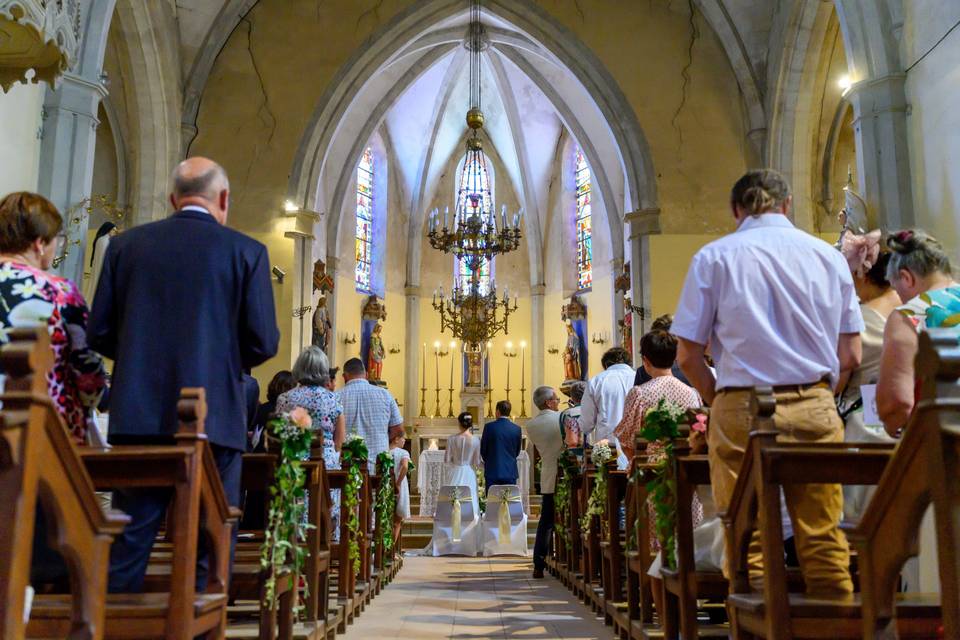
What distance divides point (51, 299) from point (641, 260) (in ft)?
31.3

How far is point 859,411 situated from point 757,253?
2.58 feet

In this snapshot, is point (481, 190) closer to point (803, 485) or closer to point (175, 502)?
point (803, 485)

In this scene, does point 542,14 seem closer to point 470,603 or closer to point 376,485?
point 376,485

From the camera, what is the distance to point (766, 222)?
2867 millimetres

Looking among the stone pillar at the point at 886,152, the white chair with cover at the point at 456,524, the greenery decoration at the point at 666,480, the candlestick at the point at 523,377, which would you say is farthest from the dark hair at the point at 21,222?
the candlestick at the point at 523,377

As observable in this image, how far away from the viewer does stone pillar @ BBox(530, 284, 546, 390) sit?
60.7 feet

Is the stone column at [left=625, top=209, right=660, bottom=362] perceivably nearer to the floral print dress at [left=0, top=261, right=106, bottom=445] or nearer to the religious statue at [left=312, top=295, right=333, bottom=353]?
the religious statue at [left=312, top=295, right=333, bottom=353]

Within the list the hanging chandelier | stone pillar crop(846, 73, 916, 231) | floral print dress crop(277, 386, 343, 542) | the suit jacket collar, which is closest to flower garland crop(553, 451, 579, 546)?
floral print dress crop(277, 386, 343, 542)

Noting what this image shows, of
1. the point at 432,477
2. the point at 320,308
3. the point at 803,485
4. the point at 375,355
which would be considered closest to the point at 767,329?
the point at 803,485

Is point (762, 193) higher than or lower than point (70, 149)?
lower

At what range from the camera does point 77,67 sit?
24.9 ft

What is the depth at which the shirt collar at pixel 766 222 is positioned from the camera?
2861mm

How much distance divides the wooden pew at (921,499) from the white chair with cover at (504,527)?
7.60m

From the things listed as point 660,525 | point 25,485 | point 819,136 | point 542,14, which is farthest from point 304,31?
point 25,485
